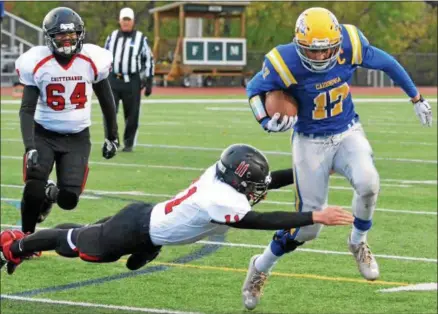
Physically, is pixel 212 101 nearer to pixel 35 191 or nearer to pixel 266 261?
pixel 35 191

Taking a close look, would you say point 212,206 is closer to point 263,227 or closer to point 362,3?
point 263,227

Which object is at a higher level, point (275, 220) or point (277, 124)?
point (277, 124)

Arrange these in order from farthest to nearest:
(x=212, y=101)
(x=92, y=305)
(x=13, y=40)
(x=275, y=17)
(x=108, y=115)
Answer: (x=275, y=17)
(x=13, y=40)
(x=212, y=101)
(x=108, y=115)
(x=92, y=305)

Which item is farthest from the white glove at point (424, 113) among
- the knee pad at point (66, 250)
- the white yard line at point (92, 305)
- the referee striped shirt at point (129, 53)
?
the referee striped shirt at point (129, 53)

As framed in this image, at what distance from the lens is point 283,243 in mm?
7301

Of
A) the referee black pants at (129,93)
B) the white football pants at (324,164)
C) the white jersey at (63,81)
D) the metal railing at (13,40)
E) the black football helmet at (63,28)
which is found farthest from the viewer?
the metal railing at (13,40)

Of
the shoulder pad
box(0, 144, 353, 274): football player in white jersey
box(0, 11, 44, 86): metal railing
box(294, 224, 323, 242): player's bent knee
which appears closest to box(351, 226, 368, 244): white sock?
box(294, 224, 323, 242): player's bent knee

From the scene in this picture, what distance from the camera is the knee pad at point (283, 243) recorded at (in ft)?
23.9

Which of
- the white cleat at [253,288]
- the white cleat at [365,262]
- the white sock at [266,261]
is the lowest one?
the white cleat at [253,288]

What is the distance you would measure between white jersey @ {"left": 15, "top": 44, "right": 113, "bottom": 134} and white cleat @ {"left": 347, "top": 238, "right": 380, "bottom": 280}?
2.26 metres

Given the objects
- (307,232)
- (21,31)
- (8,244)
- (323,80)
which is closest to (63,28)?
(8,244)

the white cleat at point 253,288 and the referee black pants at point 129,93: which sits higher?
the white cleat at point 253,288

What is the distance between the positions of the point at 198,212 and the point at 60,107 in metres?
2.41

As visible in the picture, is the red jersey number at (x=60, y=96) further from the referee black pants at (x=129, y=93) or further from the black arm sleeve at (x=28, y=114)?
the referee black pants at (x=129, y=93)
